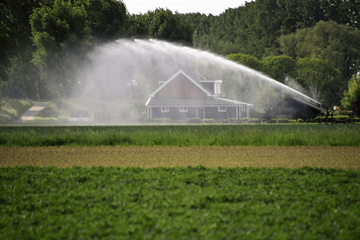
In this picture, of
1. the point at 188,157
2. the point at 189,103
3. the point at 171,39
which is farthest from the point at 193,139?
the point at 171,39

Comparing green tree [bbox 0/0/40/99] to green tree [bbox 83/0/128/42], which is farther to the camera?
green tree [bbox 83/0/128/42]

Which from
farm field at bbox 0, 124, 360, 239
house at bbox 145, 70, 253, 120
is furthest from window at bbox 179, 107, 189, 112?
farm field at bbox 0, 124, 360, 239

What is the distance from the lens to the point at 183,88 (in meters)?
51.6

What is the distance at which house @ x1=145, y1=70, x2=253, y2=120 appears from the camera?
49.9 meters

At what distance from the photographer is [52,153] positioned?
1800cm

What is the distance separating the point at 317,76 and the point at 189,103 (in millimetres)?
31504

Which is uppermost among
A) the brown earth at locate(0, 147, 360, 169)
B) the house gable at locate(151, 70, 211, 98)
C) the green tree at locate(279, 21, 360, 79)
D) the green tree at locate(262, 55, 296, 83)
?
the green tree at locate(279, 21, 360, 79)

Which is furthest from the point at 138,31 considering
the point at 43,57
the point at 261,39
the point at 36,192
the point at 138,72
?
the point at 36,192

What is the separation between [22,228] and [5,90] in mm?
77518

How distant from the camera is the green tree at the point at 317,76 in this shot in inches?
2638

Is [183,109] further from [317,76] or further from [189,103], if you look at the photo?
[317,76]

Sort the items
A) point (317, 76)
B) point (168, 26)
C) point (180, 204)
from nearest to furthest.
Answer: point (180, 204)
point (168, 26)
point (317, 76)

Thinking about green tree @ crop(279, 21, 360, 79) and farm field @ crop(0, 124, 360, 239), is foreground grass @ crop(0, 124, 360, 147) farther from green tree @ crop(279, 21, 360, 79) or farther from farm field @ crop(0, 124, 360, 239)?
green tree @ crop(279, 21, 360, 79)

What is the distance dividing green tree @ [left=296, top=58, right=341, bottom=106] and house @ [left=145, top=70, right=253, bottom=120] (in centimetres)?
2243
